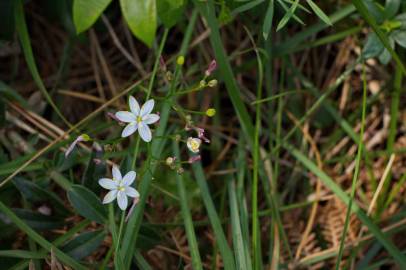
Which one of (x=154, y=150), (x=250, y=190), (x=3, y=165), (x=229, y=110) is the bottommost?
(x=250, y=190)

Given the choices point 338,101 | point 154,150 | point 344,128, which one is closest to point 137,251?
point 154,150

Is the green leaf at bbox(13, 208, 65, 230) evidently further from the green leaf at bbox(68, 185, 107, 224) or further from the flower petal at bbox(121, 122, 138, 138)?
the flower petal at bbox(121, 122, 138, 138)

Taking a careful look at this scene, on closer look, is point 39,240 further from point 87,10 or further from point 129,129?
point 87,10

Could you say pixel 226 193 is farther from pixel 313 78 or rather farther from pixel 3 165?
pixel 3 165

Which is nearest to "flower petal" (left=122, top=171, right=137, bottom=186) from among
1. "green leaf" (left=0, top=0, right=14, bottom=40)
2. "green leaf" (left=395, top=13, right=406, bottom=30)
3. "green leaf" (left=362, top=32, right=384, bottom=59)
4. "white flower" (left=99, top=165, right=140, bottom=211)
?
"white flower" (left=99, top=165, right=140, bottom=211)

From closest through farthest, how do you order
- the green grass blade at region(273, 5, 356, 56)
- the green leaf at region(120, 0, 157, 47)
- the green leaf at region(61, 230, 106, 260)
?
1. the green leaf at region(120, 0, 157, 47)
2. the green leaf at region(61, 230, 106, 260)
3. the green grass blade at region(273, 5, 356, 56)

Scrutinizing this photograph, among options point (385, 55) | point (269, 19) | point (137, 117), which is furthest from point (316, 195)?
point (137, 117)

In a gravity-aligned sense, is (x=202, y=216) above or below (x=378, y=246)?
above

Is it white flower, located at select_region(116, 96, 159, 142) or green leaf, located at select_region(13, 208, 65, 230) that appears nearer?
white flower, located at select_region(116, 96, 159, 142)
